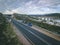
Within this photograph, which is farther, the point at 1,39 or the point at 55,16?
the point at 55,16

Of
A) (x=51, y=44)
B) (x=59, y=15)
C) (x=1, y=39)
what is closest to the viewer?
(x=1, y=39)

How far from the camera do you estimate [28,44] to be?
45.6 m

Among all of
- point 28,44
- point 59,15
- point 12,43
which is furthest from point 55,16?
point 12,43

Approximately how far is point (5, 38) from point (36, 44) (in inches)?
866

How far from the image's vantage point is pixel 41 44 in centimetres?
4356

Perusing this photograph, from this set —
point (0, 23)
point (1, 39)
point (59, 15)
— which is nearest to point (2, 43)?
point (1, 39)

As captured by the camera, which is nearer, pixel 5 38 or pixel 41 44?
pixel 5 38

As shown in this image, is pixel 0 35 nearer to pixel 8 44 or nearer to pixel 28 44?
pixel 8 44

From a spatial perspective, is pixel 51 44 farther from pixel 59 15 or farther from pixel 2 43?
pixel 59 15

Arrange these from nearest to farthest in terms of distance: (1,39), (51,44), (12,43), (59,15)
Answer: (1,39) → (12,43) → (51,44) → (59,15)

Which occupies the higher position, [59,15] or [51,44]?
[51,44]

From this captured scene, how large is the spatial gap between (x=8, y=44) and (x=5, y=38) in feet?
2.49

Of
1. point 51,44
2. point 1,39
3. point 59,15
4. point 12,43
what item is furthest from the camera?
point 59,15

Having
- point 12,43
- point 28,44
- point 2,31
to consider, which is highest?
point 2,31
